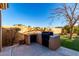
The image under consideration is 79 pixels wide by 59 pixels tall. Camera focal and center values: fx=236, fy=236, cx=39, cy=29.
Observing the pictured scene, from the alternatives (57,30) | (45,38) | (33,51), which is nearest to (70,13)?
(57,30)

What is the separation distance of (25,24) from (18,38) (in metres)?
0.26

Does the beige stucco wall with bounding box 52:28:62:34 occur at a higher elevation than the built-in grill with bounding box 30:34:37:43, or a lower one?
higher

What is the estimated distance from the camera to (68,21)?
384cm

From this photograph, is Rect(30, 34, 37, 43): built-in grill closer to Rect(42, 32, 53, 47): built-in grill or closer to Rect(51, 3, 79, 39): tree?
Rect(42, 32, 53, 47): built-in grill

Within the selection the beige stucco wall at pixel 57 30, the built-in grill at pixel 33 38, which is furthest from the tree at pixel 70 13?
the built-in grill at pixel 33 38

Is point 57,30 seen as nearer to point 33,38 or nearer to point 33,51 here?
point 33,38

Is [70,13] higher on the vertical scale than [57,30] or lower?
higher

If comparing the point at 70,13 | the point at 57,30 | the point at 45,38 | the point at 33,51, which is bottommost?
the point at 33,51

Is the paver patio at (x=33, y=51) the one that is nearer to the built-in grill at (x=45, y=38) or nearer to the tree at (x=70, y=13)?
the built-in grill at (x=45, y=38)

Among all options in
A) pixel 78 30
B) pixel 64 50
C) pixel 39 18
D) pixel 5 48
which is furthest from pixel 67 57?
pixel 5 48

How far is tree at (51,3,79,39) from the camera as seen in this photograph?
3822 millimetres

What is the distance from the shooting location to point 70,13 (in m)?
3.84

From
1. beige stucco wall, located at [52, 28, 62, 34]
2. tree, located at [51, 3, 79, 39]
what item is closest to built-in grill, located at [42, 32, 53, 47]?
beige stucco wall, located at [52, 28, 62, 34]

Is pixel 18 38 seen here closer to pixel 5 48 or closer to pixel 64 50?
pixel 5 48
